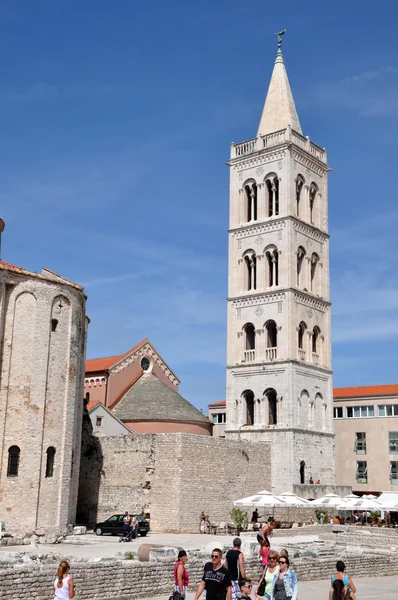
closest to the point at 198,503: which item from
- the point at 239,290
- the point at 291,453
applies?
the point at 291,453

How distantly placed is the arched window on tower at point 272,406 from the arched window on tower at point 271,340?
7.84 ft

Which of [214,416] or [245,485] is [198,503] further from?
[214,416]

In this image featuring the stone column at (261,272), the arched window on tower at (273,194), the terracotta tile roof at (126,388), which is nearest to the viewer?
the terracotta tile roof at (126,388)

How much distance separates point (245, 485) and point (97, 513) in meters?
8.43

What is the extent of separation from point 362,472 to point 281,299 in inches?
749

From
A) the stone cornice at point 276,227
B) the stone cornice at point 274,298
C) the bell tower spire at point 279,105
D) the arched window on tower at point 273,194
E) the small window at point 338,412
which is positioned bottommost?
the small window at point 338,412

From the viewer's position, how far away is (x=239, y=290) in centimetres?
5209

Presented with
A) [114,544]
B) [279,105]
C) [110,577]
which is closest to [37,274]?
[114,544]

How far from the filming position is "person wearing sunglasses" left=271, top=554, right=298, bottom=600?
37.4 ft

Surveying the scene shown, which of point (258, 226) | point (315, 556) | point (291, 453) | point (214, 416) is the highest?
point (258, 226)

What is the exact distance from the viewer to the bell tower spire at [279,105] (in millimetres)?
53688

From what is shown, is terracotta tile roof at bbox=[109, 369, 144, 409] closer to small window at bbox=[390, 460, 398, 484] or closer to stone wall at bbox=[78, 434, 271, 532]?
stone wall at bbox=[78, 434, 271, 532]

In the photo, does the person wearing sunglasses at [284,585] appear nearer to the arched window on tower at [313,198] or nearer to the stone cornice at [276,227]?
the stone cornice at [276,227]

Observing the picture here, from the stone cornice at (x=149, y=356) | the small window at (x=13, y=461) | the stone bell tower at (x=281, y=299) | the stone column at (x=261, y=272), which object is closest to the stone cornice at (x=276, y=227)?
the stone bell tower at (x=281, y=299)
